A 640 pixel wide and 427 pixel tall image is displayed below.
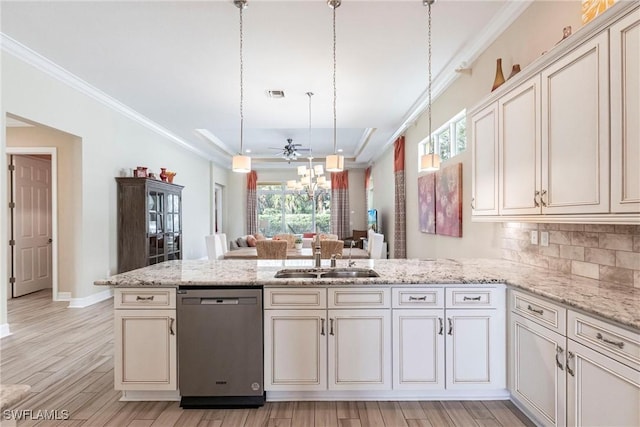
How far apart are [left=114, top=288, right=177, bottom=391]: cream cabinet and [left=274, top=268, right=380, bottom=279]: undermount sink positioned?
83 cm

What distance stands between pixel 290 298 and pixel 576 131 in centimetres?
192

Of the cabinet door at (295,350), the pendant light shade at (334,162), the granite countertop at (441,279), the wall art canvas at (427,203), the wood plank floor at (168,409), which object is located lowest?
the wood plank floor at (168,409)

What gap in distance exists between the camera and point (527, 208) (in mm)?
2209

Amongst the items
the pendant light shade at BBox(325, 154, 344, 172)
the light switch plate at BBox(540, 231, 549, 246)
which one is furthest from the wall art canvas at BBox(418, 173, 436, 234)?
the light switch plate at BBox(540, 231, 549, 246)

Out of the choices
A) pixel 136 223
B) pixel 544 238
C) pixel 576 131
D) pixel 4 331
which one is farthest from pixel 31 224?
pixel 576 131

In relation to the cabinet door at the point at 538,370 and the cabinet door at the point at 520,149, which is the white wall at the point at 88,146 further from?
the cabinet door at the point at 538,370

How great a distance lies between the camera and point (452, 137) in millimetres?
4414

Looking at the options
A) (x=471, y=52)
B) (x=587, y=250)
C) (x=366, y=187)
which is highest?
(x=471, y=52)

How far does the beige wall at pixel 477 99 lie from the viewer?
8.19 ft

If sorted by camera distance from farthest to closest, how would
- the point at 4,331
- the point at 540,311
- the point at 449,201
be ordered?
the point at 449,201 < the point at 4,331 < the point at 540,311

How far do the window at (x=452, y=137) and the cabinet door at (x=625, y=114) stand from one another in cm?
Result: 248

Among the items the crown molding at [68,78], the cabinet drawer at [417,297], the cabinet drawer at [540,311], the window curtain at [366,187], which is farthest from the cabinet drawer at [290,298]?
the window curtain at [366,187]

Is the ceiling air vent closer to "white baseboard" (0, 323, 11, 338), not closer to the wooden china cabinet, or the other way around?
the wooden china cabinet

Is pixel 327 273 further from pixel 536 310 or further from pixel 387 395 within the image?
pixel 536 310
